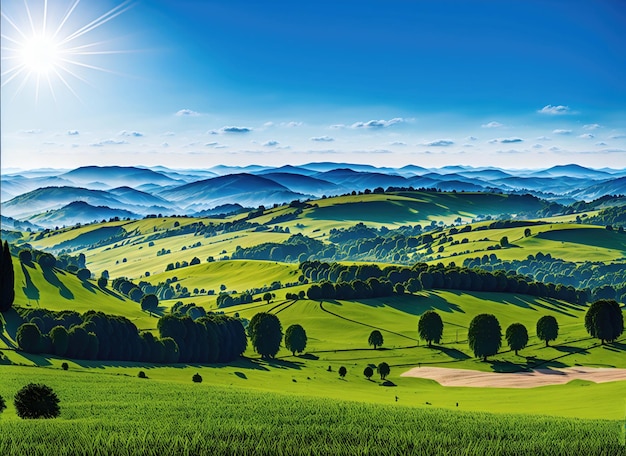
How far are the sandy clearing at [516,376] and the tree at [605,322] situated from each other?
2397 centimetres

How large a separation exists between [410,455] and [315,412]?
2042 centimetres

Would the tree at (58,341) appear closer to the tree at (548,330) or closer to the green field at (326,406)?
the green field at (326,406)

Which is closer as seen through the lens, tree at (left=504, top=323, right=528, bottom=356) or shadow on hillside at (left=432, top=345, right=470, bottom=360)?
tree at (left=504, top=323, right=528, bottom=356)

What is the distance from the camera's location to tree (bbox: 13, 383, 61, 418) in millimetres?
41969

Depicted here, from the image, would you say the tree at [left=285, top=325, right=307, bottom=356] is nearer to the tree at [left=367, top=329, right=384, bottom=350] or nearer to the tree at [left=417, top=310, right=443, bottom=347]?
the tree at [left=367, top=329, right=384, bottom=350]

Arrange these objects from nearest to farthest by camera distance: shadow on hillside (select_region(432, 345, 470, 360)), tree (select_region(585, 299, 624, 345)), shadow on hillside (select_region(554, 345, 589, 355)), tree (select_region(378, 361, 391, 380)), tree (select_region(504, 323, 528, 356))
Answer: tree (select_region(378, 361, 391, 380))
shadow on hillside (select_region(554, 345, 589, 355))
tree (select_region(504, 323, 528, 356))
shadow on hillside (select_region(432, 345, 470, 360))
tree (select_region(585, 299, 624, 345))

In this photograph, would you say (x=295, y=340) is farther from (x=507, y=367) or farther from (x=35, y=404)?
(x=35, y=404)

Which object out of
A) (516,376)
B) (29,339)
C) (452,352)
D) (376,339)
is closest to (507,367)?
(516,376)

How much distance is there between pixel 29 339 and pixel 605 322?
13113cm

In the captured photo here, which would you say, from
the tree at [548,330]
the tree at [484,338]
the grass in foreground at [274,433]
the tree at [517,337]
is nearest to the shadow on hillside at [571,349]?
the tree at [548,330]

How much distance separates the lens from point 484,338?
144 meters

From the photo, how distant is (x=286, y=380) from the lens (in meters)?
112

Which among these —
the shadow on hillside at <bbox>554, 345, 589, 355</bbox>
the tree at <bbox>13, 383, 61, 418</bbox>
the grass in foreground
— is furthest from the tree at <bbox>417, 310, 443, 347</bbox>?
the tree at <bbox>13, 383, 61, 418</bbox>

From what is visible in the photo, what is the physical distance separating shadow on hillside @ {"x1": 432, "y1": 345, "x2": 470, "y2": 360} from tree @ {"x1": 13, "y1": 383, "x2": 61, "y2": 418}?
387ft
